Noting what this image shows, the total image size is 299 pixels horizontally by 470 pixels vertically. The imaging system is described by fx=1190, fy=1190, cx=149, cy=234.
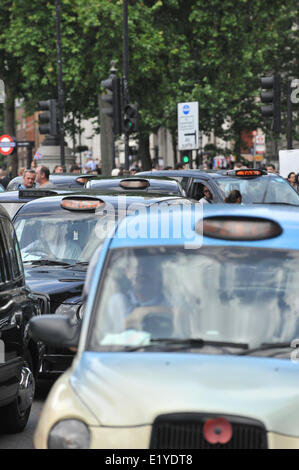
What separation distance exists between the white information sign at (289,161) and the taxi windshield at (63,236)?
1777cm

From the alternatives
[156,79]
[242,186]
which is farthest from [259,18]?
[242,186]

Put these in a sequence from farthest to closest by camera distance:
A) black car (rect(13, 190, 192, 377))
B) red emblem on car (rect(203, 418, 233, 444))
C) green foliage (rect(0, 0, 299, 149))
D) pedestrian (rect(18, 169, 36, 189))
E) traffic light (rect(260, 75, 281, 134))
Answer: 1. green foliage (rect(0, 0, 299, 149))
2. traffic light (rect(260, 75, 281, 134))
3. pedestrian (rect(18, 169, 36, 189))
4. black car (rect(13, 190, 192, 377))
5. red emblem on car (rect(203, 418, 233, 444))

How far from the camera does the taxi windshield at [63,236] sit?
1053 centimetres

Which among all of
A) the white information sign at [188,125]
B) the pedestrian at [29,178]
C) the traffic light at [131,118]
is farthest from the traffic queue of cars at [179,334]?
the traffic light at [131,118]

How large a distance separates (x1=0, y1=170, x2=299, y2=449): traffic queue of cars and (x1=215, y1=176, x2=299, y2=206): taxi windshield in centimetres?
1031

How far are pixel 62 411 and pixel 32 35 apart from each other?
4179 cm

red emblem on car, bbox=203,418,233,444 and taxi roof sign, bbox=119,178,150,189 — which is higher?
taxi roof sign, bbox=119,178,150,189

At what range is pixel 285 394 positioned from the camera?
467 centimetres

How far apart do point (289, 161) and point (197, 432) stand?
24.1m

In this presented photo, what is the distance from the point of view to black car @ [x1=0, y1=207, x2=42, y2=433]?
7766 mm

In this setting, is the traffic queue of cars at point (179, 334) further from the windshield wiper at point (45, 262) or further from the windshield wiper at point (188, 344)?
the windshield wiper at point (45, 262)

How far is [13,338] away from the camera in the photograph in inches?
313

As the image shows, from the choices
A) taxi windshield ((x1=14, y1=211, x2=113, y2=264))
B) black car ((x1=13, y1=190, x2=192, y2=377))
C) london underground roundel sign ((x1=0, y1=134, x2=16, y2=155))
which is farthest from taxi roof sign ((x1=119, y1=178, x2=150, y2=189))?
london underground roundel sign ((x1=0, y1=134, x2=16, y2=155))

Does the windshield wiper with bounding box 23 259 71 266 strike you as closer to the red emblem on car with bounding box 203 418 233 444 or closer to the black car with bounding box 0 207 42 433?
the black car with bounding box 0 207 42 433
